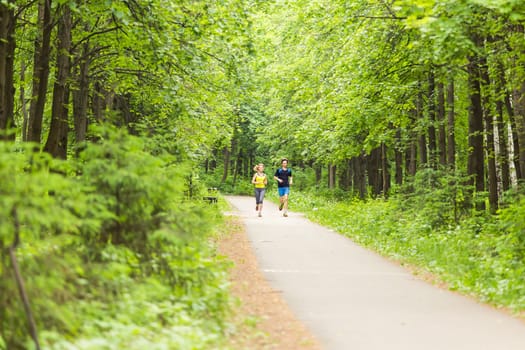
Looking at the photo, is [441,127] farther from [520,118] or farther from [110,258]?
[110,258]

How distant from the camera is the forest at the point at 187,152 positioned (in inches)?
229

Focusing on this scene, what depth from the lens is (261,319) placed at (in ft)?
27.0

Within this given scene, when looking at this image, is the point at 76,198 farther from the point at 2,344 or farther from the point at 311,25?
the point at 311,25

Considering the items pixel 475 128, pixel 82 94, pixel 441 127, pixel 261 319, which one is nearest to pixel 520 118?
pixel 475 128

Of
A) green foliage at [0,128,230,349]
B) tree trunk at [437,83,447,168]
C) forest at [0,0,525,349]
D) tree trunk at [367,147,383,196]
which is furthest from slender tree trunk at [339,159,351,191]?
→ green foliage at [0,128,230,349]

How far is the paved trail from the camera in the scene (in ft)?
24.3

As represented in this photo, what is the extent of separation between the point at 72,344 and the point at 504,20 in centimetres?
1071

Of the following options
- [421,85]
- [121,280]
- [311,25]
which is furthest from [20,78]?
[121,280]

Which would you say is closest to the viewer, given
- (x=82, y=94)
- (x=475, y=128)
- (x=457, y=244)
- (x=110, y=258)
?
(x=110, y=258)

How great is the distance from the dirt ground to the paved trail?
0.60 feet

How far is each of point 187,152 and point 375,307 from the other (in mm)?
7877

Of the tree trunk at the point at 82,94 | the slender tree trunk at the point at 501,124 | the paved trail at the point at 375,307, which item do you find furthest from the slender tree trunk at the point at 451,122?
the tree trunk at the point at 82,94

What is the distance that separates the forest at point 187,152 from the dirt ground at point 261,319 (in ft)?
1.04

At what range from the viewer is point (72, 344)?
5254 millimetres
